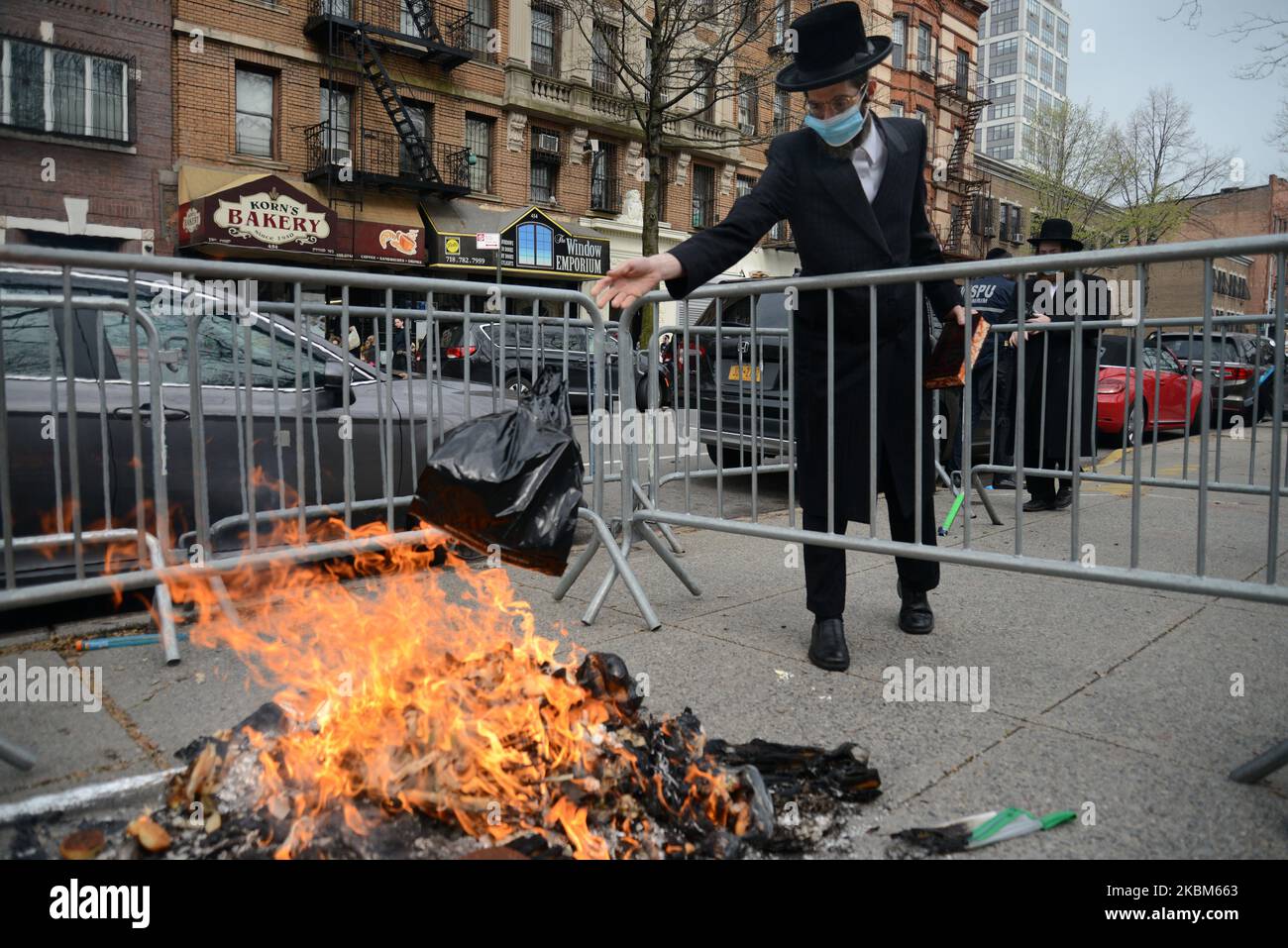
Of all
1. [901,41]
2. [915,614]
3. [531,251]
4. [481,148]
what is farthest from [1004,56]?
[915,614]

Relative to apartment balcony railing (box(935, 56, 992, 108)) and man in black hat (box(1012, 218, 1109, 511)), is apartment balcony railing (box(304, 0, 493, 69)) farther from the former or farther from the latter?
apartment balcony railing (box(935, 56, 992, 108))

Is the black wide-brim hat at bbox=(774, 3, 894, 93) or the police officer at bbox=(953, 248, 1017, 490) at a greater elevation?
the black wide-brim hat at bbox=(774, 3, 894, 93)

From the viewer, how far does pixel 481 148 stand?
24062 mm

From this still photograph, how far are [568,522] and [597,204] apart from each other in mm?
25210

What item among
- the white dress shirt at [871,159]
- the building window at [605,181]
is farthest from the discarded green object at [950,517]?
the building window at [605,181]

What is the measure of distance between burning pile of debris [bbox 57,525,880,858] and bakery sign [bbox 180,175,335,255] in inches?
681

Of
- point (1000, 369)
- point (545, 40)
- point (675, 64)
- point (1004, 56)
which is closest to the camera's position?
point (1000, 369)

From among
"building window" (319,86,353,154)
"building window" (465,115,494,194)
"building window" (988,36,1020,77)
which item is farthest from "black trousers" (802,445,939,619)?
"building window" (988,36,1020,77)

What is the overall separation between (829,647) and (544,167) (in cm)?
2438

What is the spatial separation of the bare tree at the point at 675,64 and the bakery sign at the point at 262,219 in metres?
6.82

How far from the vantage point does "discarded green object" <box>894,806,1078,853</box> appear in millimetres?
2207

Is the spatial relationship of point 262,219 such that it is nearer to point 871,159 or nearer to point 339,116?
point 339,116
